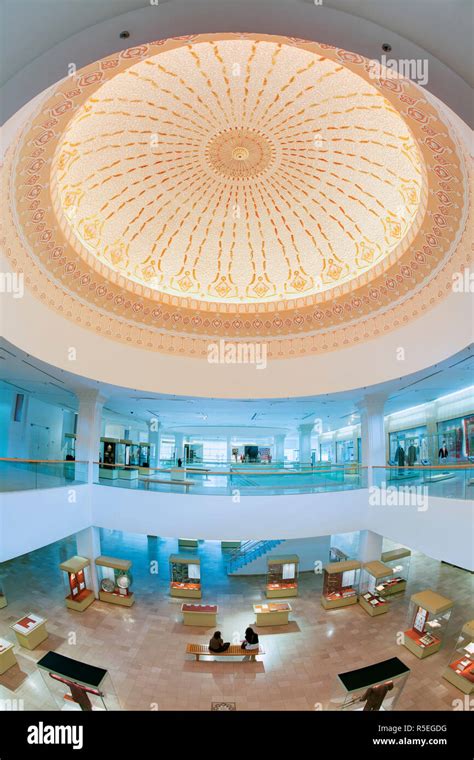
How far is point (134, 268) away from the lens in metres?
13.8

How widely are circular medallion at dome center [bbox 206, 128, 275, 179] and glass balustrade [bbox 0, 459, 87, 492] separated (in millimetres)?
10189

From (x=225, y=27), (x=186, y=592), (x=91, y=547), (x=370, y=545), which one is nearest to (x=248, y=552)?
(x=186, y=592)

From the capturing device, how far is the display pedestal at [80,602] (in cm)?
1320

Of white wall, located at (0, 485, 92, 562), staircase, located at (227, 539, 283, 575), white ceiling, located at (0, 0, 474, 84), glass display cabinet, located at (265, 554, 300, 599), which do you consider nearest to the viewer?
white ceiling, located at (0, 0, 474, 84)

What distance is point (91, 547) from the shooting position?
1391cm

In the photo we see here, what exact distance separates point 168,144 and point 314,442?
32.9 metres

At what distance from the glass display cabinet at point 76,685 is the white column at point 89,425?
7.01 metres

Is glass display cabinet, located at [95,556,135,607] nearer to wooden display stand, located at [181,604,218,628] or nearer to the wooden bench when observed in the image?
wooden display stand, located at [181,604,218,628]

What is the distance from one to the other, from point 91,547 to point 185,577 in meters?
4.04

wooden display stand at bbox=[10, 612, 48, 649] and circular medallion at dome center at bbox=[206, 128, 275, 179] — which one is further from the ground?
circular medallion at dome center at bbox=[206, 128, 275, 179]

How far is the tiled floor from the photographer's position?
916cm

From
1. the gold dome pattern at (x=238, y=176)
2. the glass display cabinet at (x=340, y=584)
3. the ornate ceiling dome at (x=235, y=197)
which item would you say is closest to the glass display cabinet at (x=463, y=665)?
the glass display cabinet at (x=340, y=584)

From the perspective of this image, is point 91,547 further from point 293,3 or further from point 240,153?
point 293,3

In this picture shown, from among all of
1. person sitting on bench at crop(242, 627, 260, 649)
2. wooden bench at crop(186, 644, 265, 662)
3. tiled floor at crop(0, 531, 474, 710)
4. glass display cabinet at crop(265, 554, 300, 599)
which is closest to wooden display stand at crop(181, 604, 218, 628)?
tiled floor at crop(0, 531, 474, 710)
